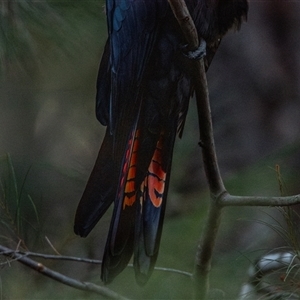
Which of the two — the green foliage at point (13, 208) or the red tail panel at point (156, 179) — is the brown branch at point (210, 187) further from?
the green foliage at point (13, 208)

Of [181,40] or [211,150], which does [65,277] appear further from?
[181,40]

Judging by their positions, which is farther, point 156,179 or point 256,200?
point 156,179

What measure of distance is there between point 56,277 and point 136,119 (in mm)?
297

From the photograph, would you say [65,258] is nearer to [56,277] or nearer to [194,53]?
[56,277]

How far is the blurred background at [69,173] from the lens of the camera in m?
1.10

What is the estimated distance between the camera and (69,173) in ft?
3.84

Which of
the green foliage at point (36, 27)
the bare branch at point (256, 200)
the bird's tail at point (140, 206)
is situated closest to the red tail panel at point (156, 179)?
the bird's tail at point (140, 206)

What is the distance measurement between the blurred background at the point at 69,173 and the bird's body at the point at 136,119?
30 millimetres

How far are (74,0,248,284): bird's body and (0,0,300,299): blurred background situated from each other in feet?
0.10

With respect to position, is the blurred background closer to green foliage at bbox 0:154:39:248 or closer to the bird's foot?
green foliage at bbox 0:154:39:248

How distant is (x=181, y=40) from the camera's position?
43.8 inches

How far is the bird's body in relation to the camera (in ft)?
3.64

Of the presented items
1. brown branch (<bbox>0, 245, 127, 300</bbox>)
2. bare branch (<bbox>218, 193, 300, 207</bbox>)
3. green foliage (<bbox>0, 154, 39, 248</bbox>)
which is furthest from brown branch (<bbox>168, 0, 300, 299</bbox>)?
green foliage (<bbox>0, 154, 39, 248</bbox>)

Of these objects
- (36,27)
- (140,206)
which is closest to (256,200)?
(140,206)
